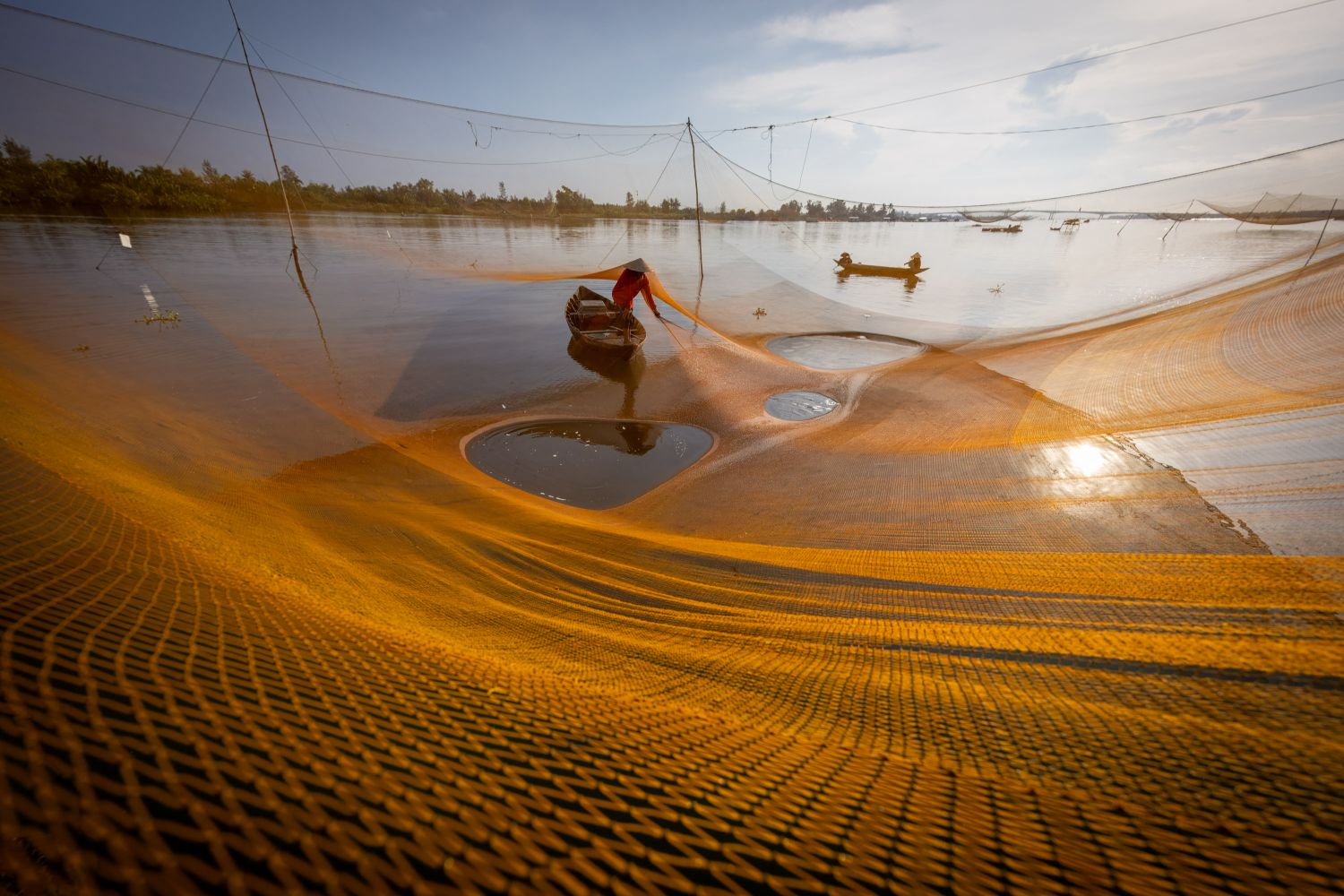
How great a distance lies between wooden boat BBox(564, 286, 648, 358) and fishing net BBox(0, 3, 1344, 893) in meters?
2.26

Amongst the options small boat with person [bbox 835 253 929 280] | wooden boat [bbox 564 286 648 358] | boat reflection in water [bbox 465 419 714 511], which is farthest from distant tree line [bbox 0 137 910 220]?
boat reflection in water [bbox 465 419 714 511]

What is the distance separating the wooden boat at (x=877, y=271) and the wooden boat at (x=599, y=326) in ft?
62.1

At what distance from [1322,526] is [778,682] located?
634cm

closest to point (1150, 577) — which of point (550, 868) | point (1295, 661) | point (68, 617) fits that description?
point (1295, 661)

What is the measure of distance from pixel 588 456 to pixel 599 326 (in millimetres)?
6429

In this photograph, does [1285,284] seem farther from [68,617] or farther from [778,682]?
[68,617]

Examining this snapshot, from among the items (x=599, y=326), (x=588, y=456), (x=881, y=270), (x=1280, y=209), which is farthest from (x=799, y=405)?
(x=1280, y=209)

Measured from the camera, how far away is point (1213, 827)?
1.21 m

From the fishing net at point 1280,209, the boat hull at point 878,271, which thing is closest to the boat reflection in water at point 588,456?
the boat hull at point 878,271

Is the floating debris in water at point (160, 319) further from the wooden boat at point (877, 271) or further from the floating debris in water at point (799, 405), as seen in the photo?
the wooden boat at point (877, 271)

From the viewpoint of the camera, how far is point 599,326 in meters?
12.1

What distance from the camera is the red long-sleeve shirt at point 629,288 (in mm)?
10078

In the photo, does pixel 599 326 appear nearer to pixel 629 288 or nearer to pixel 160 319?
pixel 629 288

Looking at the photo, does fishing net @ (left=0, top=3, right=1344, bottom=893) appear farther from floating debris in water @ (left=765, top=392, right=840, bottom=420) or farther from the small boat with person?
the small boat with person
